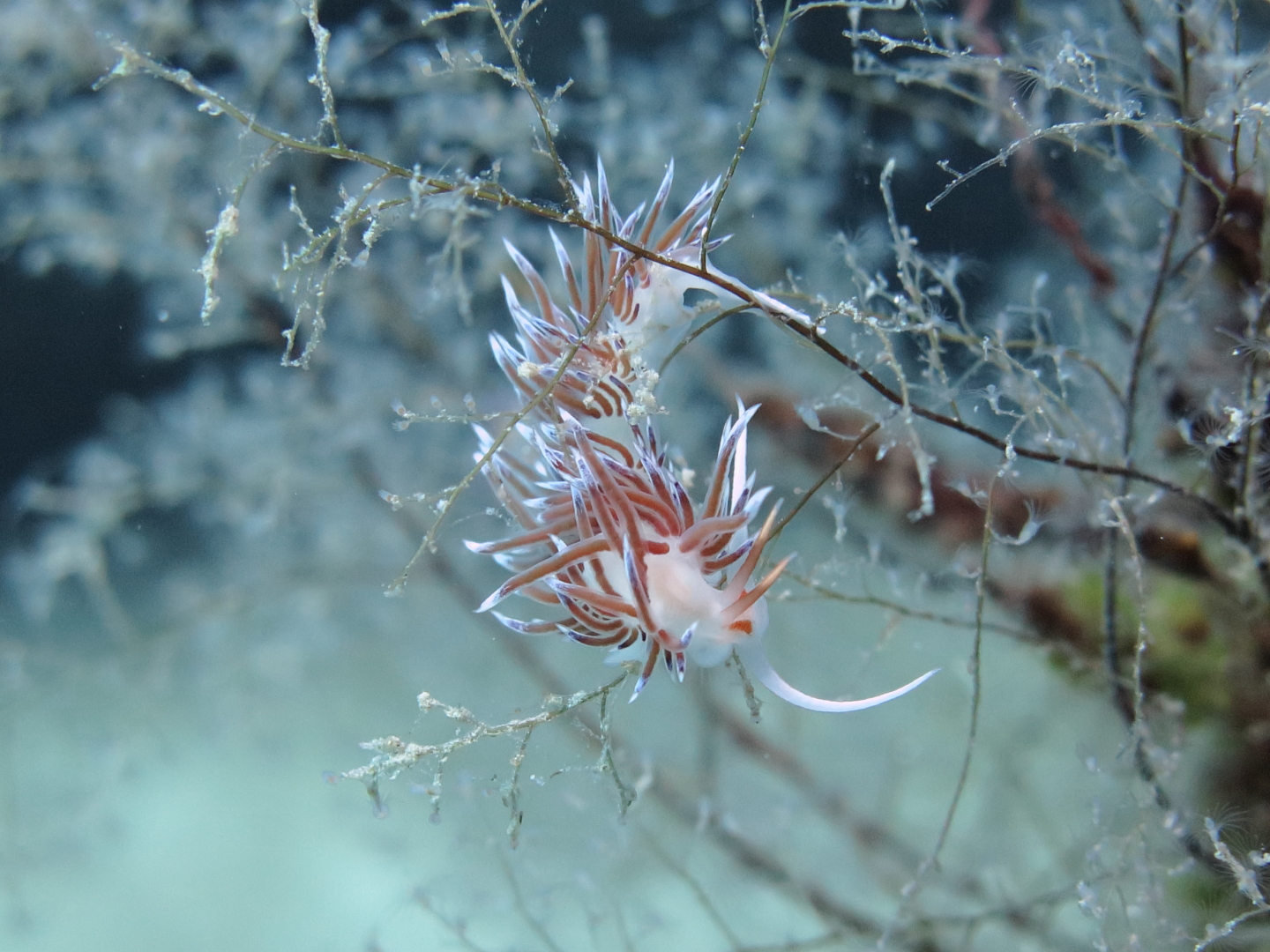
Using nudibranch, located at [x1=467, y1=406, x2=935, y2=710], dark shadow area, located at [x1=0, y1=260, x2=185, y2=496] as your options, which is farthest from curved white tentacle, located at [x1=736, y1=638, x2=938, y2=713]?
dark shadow area, located at [x1=0, y1=260, x2=185, y2=496]

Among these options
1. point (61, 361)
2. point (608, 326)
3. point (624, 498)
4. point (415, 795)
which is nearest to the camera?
point (624, 498)

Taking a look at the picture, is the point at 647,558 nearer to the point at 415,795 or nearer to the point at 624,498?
the point at 624,498

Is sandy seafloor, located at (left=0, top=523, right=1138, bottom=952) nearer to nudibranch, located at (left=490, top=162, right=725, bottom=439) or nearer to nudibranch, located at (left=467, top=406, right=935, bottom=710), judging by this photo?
nudibranch, located at (left=467, top=406, right=935, bottom=710)

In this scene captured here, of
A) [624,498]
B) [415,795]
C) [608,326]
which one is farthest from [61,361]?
[624,498]

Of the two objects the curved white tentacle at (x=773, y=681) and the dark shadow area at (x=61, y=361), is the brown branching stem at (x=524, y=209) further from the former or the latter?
the dark shadow area at (x=61, y=361)

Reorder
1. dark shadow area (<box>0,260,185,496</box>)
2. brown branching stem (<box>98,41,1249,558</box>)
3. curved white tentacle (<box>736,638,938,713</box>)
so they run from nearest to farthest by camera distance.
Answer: brown branching stem (<box>98,41,1249,558</box>) < curved white tentacle (<box>736,638,938,713</box>) < dark shadow area (<box>0,260,185,496</box>)

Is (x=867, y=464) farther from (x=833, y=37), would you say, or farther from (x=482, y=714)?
(x=482, y=714)

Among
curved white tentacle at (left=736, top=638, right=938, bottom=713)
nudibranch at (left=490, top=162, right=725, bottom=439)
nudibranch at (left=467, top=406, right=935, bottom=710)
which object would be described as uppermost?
nudibranch at (left=490, top=162, right=725, bottom=439)

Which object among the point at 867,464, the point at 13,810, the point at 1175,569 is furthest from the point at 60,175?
the point at 1175,569
